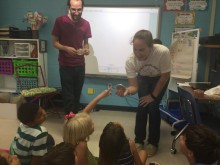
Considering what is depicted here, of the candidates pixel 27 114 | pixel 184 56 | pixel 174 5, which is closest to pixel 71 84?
pixel 27 114

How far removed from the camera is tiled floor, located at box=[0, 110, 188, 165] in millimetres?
2221

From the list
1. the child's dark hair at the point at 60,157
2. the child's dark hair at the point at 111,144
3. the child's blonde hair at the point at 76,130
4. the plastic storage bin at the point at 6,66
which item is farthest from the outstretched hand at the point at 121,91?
the plastic storage bin at the point at 6,66

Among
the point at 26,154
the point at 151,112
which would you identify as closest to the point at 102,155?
the point at 26,154

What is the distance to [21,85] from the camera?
11.9ft

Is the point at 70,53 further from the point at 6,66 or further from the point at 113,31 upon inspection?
the point at 6,66

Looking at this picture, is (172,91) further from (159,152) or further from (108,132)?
(108,132)

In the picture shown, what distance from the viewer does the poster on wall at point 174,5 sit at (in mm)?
3402

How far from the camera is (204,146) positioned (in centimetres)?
112

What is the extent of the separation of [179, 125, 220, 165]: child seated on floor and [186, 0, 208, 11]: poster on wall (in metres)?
2.64

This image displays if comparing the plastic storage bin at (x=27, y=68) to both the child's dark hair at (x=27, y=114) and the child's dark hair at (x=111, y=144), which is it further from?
the child's dark hair at (x=111, y=144)

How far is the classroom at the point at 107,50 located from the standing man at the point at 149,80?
2.31 ft

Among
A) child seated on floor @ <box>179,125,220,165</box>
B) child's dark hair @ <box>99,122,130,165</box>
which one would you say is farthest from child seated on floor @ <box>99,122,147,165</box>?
child seated on floor @ <box>179,125,220,165</box>

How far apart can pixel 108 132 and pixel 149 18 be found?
255 centimetres

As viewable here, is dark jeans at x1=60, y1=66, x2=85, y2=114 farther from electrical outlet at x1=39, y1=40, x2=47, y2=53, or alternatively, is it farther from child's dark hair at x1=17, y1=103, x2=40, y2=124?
electrical outlet at x1=39, y1=40, x2=47, y2=53
